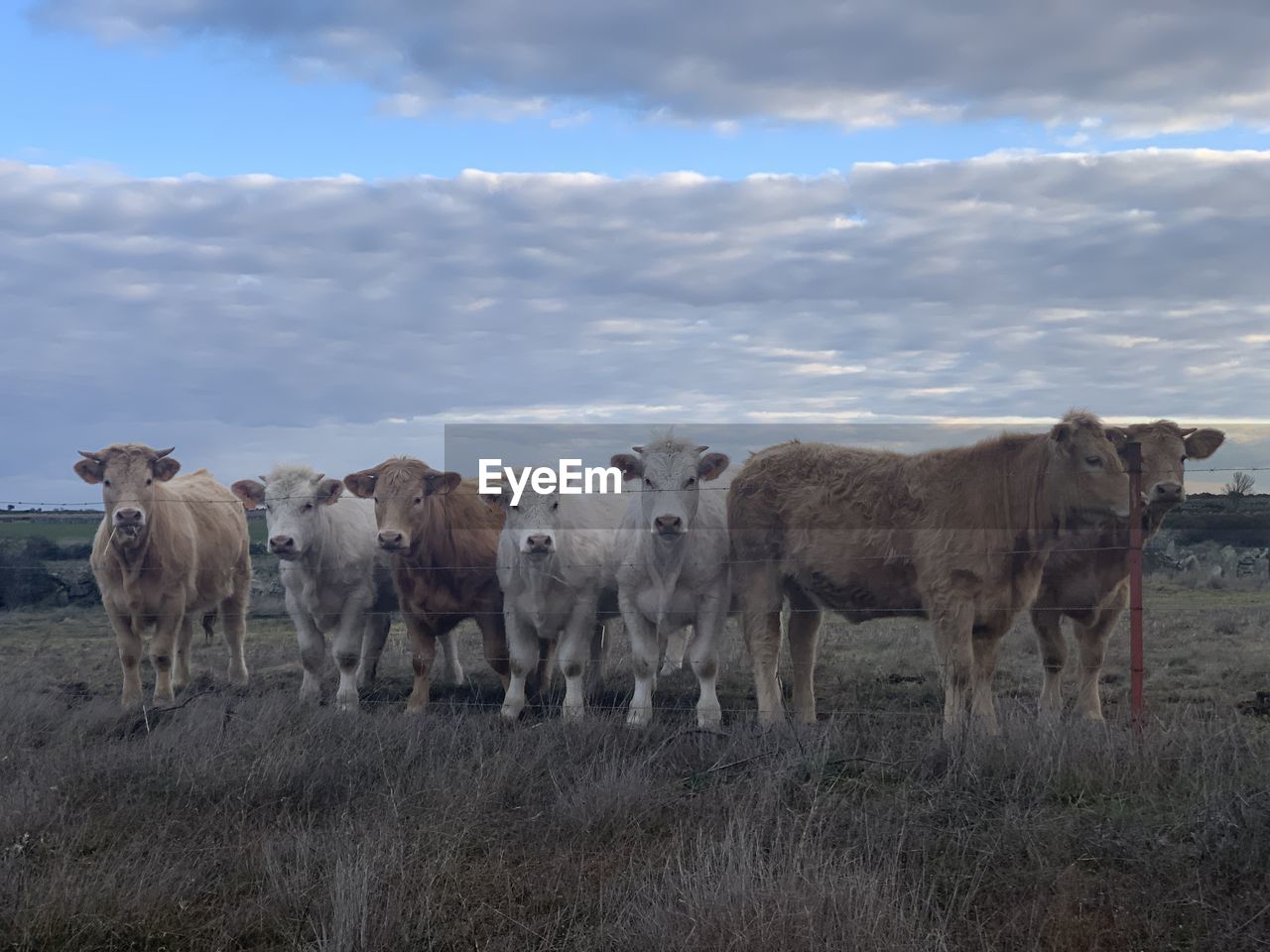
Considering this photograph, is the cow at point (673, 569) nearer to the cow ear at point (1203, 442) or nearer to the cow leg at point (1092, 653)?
the cow leg at point (1092, 653)

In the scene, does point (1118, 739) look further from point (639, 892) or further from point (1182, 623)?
point (1182, 623)

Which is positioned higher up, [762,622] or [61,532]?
[762,622]

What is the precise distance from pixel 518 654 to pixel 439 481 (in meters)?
1.78

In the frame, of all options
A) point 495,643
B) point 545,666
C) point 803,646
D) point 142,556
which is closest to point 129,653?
point 142,556

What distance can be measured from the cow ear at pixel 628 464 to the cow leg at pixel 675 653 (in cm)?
240

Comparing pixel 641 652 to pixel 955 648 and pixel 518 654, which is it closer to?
pixel 518 654

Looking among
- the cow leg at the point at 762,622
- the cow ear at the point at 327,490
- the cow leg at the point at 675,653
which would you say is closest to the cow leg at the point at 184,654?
the cow ear at the point at 327,490

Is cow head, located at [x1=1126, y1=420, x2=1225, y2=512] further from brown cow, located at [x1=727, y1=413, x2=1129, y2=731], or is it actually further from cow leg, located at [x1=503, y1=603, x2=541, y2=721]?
cow leg, located at [x1=503, y1=603, x2=541, y2=721]

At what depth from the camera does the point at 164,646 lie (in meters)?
10.3

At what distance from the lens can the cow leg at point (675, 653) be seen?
11562 millimetres

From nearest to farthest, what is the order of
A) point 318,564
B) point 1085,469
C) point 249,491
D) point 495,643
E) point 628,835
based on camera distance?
1. point 628,835
2. point 1085,469
3. point 495,643
4. point 318,564
5. point 249,491

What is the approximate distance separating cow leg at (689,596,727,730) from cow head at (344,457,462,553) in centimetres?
250

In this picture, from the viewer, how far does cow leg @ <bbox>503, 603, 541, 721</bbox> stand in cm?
931

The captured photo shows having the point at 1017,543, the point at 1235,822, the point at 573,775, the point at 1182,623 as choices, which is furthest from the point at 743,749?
the point at 1182,623
